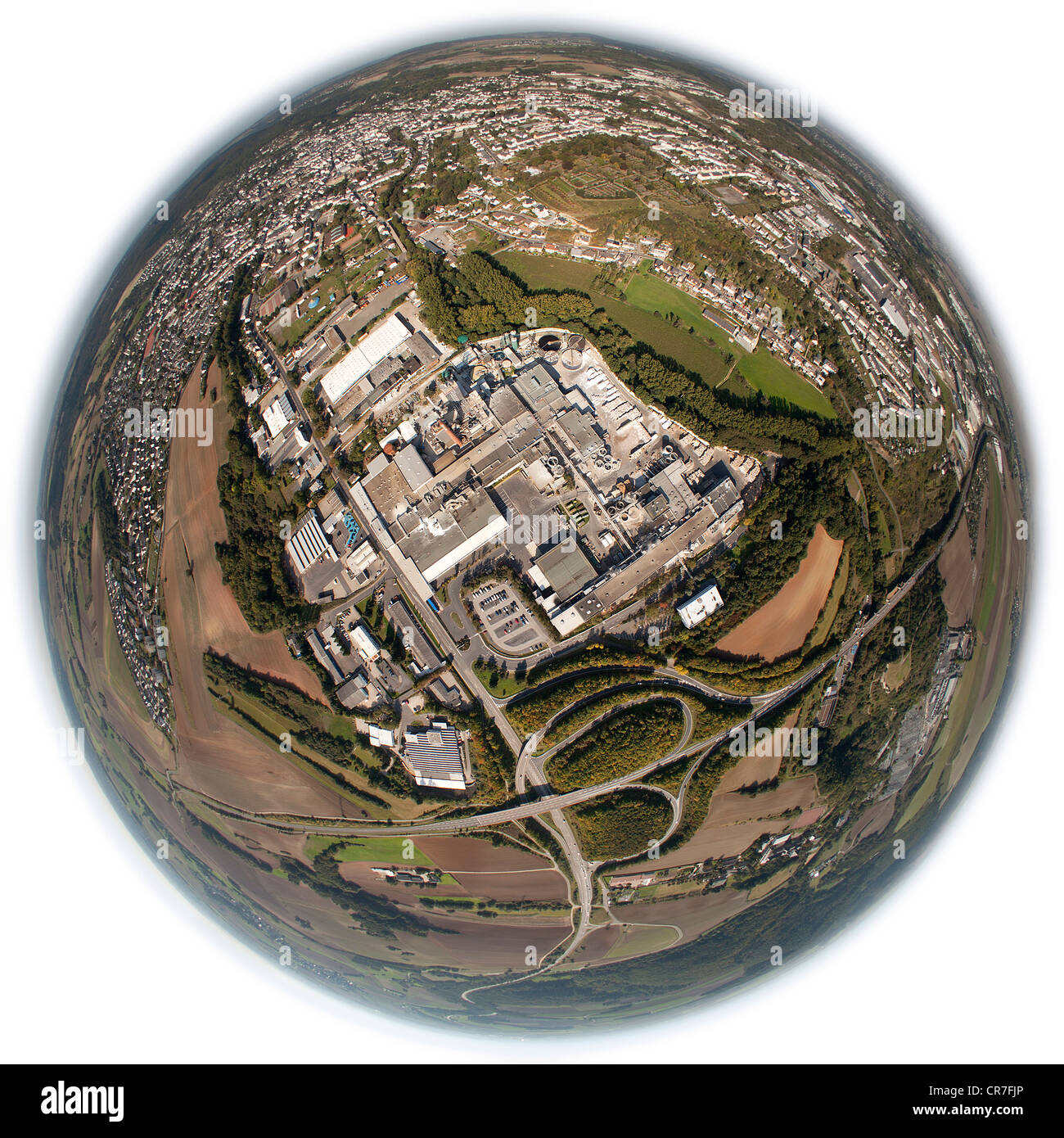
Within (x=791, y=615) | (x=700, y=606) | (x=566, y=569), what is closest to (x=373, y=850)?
(x=566, y=569)

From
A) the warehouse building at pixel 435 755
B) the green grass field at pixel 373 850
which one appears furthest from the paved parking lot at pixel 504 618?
the green grass field at pixel 373 850

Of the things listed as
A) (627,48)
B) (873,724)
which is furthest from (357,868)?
(627,48)

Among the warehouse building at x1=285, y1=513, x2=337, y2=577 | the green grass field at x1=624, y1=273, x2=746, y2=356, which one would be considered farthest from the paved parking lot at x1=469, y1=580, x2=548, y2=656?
the green grass field at x1=624, y1=273, x2=746, y2=356

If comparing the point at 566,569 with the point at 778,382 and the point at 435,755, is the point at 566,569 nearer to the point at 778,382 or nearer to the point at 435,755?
the point at 435,755

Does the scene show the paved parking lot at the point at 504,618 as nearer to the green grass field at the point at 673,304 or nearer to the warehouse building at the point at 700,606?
the warehouse building at the point at 700,606

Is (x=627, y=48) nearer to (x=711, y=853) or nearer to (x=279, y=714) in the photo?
(x=279, y=714)

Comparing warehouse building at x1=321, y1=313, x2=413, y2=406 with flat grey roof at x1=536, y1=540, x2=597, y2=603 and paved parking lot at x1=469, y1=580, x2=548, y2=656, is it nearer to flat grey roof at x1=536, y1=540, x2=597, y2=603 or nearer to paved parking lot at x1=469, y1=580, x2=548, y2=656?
paved parking lot at x1=469, y1=580, x2=548, y2=656

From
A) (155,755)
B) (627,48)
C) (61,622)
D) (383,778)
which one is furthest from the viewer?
(627,48)

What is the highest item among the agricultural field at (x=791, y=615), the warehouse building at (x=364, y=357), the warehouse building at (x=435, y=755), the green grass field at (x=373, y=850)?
the warehouse building at (x=364, y=357)
